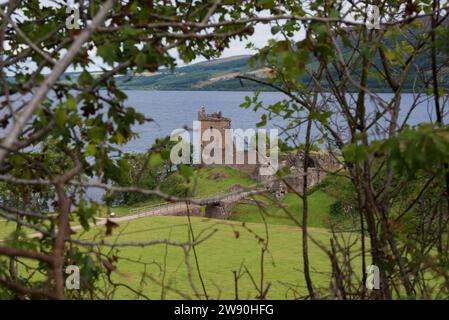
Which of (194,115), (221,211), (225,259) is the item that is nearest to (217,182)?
(221,211)

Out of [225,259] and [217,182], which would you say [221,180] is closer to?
[217,182]

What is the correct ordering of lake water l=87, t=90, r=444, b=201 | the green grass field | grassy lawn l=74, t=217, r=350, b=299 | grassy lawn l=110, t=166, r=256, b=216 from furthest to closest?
1. grassy lawn l=110, t=166, r=256, b=216
2. grassy lawn l=74, t=217, r=350, b=299
3. the green grass field
4. lake water l=87, t=90, r=444, b=201

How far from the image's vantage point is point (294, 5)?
377 centimetres

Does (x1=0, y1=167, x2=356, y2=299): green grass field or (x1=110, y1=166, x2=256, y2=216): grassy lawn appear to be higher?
(x1=110, y1=166, x2=256, y2=216): grassy lawn

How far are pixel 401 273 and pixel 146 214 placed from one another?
33.1 meters

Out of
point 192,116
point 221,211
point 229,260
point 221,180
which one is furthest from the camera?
point 192,116

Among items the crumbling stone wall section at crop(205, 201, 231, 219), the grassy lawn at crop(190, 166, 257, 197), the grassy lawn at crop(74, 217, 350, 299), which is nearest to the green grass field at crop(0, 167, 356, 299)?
the grassy lawn at crop(74, 217, 350, 299)

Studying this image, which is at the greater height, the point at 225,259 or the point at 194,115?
the point at 194,115

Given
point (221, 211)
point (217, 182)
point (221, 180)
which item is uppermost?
point (221, 180)

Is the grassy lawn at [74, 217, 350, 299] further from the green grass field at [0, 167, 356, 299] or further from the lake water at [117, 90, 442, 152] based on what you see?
the lake water at [117, 90, 442, 152]

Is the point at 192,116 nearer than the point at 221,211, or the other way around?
the point at 221,211

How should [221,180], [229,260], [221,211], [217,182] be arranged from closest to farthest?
[229,260] < [221,211] < [217,182] < [221,180]

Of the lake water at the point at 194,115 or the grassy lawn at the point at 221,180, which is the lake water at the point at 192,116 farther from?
the grassy lawn at the point at 221,180

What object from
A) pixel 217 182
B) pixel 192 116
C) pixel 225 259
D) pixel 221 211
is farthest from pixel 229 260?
pixel 192 116
